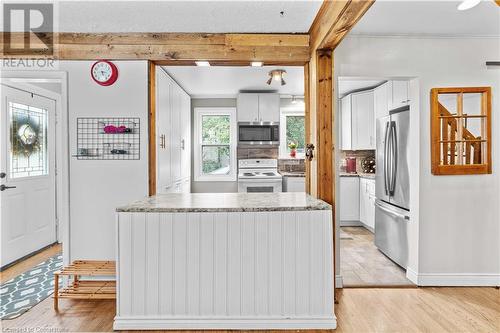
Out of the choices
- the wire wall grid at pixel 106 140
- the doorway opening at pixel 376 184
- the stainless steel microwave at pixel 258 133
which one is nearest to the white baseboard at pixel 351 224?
the doorway opening at pixel 376 184

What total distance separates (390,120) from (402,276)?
5.56 feet

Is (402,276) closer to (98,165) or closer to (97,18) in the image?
(98,165)

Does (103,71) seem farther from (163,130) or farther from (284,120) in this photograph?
(284,120)

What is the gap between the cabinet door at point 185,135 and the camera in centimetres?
512

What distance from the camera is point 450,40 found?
319cm

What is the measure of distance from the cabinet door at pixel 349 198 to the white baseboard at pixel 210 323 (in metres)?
3.38

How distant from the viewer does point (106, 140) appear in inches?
122

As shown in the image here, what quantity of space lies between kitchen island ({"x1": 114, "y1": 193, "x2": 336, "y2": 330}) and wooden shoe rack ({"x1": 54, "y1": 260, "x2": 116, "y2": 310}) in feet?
1.72

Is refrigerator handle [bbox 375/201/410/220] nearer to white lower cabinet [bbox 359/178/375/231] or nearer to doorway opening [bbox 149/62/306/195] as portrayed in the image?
white lower cabinet [bbox 359/178/375/231]

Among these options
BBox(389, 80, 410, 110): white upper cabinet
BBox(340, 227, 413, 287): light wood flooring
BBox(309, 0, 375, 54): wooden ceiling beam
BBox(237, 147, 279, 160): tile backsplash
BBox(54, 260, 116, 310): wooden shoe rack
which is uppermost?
BBox(309, 0, 375, 54): wooden ceiling beam

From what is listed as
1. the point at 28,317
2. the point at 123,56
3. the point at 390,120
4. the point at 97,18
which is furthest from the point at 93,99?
the point at 390,120

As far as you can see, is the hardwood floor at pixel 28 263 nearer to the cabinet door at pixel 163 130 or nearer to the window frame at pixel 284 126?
the cabinet door at pixel 163 130

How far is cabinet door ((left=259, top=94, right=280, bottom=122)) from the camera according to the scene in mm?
5551

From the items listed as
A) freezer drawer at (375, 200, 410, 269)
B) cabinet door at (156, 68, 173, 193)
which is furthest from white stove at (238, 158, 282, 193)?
freezer drawer at (375, 200, 410, 269)
